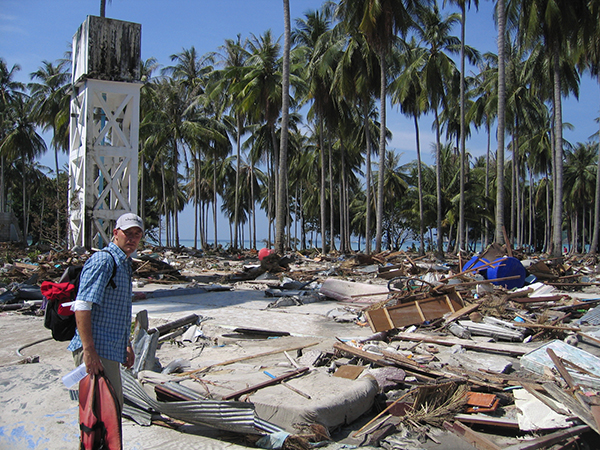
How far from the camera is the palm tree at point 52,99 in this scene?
3181 cm

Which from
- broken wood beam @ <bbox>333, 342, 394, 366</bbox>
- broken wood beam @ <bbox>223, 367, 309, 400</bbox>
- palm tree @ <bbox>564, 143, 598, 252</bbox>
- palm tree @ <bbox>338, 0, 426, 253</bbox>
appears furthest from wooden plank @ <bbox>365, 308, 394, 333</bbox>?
palm tree @ <bbox>564, 143, 598, 252</bbox>

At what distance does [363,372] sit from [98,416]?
2.87m

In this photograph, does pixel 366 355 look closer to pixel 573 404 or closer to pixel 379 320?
pixel 379 320

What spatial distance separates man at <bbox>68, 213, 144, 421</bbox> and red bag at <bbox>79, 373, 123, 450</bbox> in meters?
0.09

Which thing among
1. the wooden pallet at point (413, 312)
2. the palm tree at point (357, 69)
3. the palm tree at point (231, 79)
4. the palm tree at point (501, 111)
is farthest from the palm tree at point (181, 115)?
the wooden pallet at point (413, 312)

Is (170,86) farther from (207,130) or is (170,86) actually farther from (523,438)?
(523,438)

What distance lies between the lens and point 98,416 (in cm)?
261

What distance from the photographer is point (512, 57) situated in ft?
99.9

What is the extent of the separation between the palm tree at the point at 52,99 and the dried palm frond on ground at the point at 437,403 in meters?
30.2

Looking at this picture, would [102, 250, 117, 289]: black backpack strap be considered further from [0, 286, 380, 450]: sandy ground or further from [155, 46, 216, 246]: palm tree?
[155, 46, 216, 246]: palm tree

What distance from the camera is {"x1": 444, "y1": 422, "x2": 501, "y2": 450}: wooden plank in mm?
3422

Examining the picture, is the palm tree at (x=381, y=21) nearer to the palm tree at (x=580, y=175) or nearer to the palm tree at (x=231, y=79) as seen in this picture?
the palm tree at (x=231, y=79)

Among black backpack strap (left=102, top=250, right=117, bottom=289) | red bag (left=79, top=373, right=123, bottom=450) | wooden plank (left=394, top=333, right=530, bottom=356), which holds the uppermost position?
black backpack strap (left=102, top=250, right=117, bottom=289)

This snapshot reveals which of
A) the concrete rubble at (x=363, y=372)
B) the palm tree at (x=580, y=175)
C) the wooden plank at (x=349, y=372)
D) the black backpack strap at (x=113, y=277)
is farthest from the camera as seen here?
the palm tree at (x=580, y=175)
